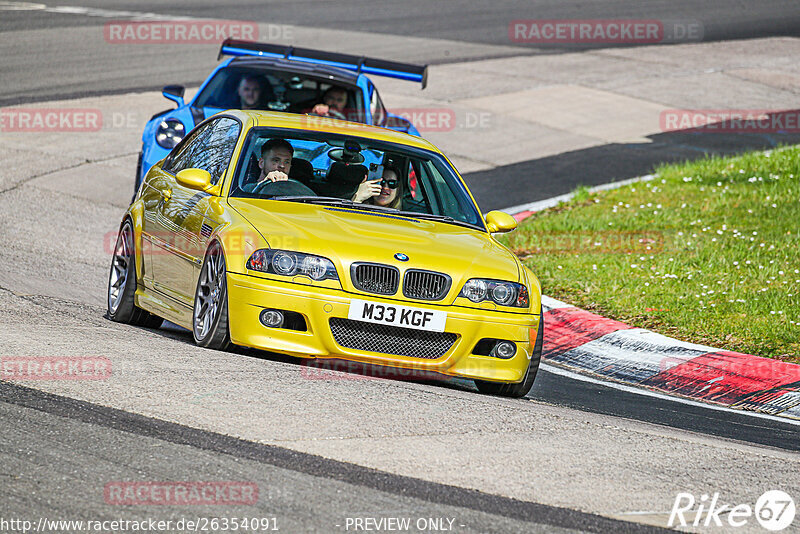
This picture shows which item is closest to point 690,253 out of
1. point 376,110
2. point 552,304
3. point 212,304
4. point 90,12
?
point 552,304

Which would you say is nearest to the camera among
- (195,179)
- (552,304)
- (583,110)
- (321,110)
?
(195,179)

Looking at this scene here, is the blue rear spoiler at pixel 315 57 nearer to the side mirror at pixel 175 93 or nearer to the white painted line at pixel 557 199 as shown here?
the side mirror at pixel 175 93

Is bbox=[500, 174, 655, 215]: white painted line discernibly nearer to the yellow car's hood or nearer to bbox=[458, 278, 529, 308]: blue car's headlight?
the yellow car's hood

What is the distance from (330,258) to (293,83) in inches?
259

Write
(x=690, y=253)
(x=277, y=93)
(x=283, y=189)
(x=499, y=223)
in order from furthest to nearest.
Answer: (x=277, y=93), (x=690, y=253), (x=499, y=223), (x=283, y=189)

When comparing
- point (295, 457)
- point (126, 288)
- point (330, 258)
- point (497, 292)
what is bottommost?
point (126, 288)

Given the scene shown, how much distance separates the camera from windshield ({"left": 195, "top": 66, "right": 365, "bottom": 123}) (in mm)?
12648

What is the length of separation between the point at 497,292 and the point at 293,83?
657 cm

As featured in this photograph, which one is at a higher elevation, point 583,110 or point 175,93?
point 175,93

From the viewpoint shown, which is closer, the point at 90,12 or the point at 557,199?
the point at 557,199

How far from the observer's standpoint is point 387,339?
22.1 ft

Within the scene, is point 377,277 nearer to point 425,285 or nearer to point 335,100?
point 425,285

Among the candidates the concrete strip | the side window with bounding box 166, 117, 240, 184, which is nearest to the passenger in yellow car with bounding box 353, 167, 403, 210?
the side window with bounding box 166, 117, 240, 184

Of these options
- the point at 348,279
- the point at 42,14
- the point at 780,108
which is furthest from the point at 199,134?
the point at 42,14
